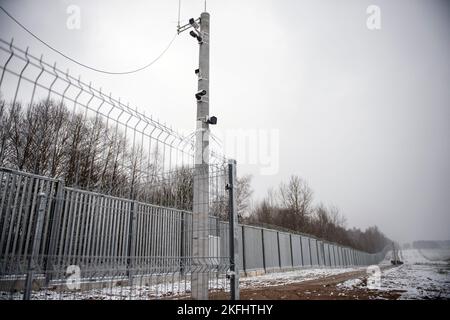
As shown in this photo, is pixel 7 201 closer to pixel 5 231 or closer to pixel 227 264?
pixel 5 231

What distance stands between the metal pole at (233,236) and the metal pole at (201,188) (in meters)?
0.42

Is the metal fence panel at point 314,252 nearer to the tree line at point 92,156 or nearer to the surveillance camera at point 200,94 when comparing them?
the tree line at point 92,156

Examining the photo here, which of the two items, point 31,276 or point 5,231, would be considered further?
point 5,231

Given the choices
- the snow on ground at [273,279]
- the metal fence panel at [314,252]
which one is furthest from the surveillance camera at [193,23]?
the metal fence panel at [314,252]

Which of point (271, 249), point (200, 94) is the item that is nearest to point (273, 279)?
point (271, 249)

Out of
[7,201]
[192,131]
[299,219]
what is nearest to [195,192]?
[192,131]

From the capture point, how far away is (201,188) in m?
5.20

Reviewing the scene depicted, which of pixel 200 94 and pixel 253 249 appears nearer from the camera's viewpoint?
pixel 200 94

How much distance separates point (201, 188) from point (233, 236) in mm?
1015

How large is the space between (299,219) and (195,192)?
131 ft

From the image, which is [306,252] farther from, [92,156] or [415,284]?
[92,156]

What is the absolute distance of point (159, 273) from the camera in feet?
15.2

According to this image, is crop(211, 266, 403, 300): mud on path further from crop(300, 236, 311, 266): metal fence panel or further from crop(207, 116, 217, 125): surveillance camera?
crop(300, 236, 311, 266): metal fence panel

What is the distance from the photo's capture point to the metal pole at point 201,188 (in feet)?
16.0
